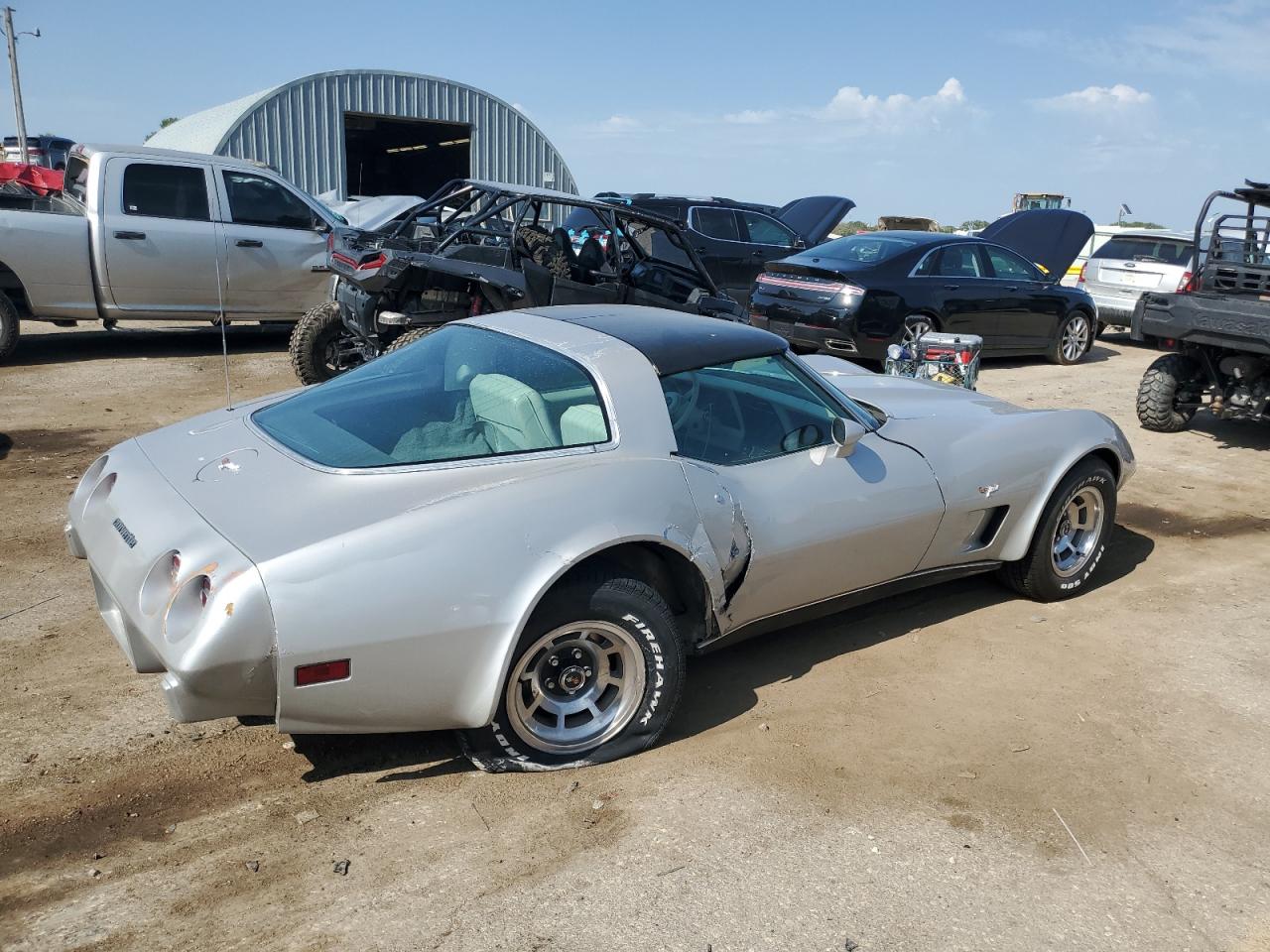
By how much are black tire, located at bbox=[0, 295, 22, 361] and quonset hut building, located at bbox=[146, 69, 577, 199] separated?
37.2 feet

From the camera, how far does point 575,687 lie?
3342 mm

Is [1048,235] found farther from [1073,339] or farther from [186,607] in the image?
[186,607]

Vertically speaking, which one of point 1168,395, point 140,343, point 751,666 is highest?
point 1168,395

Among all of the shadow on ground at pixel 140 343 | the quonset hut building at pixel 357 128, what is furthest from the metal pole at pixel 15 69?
the shadow on ground at pixel 140 343

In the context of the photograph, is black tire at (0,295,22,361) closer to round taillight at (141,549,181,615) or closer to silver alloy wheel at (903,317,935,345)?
round taillight at (141,549,181,615)

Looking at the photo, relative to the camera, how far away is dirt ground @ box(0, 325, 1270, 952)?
2672 mm

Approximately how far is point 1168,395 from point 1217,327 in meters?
0.99

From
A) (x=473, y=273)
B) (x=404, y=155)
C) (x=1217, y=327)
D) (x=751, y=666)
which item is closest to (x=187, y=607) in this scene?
(x=751, y=666)

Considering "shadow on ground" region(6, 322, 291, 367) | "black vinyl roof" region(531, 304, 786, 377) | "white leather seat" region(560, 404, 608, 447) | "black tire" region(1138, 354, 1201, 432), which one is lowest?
"shadow on ground" region(6, 322, 291, 367)

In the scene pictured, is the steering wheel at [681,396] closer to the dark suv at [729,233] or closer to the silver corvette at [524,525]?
the silver corvette at [524,525]

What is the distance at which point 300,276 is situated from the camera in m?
10.9

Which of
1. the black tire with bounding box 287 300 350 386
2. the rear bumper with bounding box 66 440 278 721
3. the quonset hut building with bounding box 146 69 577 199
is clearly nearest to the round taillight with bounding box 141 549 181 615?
the rear bumper with bounding box 66 440 278 721

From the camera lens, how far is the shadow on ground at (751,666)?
11.2ft

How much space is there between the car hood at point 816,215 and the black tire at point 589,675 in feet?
39.3
